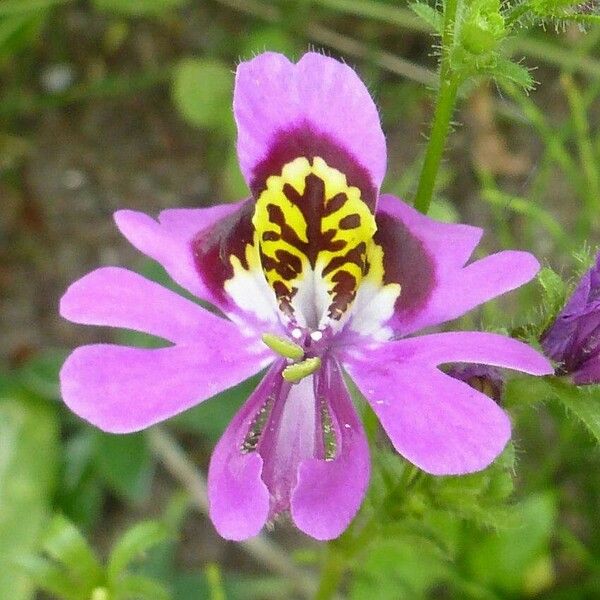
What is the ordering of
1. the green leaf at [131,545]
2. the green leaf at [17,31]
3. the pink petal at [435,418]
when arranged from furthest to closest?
the green leaf at [17,31], the green leaf at [131,545], the pink petal at [435,418]

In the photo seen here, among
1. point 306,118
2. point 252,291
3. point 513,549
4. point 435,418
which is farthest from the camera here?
Answer: point 513,549

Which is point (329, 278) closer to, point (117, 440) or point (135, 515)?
point (117, 440)

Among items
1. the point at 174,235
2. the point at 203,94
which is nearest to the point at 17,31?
the point at 203,94

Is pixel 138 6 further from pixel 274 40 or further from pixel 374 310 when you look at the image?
pixel 374 310

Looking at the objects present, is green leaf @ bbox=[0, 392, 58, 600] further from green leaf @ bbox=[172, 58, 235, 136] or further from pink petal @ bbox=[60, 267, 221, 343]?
pink petal @ bbox=[60, 267, 221, 343]

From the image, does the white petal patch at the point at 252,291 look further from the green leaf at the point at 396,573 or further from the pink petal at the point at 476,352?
the green leaf at the point at 396,573

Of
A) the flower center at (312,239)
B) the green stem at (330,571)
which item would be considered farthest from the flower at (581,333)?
the green stem at (330,571)

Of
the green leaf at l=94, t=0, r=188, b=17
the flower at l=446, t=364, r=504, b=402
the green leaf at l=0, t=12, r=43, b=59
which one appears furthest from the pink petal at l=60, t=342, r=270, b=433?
the green leaf at l=94, t=0, r=188, b=17
